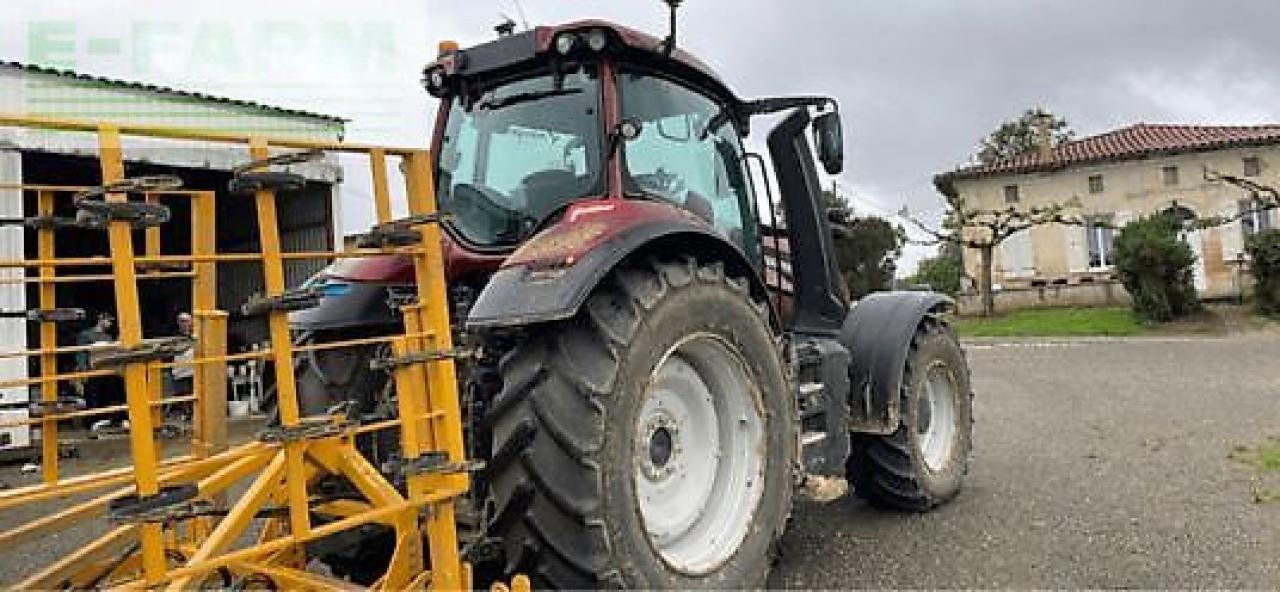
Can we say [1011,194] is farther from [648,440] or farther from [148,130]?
[148,130]

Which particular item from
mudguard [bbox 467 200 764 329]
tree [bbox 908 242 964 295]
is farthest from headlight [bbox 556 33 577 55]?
tree [bbox 908 242 964 295]

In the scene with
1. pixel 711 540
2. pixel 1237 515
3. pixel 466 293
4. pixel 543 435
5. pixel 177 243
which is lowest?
pixel 1237 515

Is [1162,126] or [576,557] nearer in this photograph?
[576,557]

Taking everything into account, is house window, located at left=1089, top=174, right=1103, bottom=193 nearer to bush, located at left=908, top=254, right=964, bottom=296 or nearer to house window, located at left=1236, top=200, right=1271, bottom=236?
house window, located at left=1236, top=200, right=1271, bottom=236

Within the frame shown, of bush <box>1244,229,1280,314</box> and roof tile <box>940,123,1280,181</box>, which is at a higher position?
roof tile <box>940,123,1280,181</box>

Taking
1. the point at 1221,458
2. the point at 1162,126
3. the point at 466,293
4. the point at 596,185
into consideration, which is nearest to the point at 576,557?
the point at 466,293

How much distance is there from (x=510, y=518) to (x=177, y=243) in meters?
9.79

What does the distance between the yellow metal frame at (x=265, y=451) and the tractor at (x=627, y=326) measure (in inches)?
7.4

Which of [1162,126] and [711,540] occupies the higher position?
[1162,126]

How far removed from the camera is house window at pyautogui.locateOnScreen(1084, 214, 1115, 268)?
2630cm

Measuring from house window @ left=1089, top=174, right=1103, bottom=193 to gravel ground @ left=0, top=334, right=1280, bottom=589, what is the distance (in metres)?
19.5

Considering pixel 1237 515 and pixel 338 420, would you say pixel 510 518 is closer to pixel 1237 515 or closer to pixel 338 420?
pixel 338 420

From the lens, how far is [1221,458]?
6.26 m

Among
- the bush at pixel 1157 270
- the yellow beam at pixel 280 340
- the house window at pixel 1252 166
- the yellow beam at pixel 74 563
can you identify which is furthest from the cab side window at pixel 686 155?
the house window at pixel 1252 166
